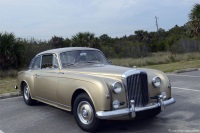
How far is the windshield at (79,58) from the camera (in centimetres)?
695

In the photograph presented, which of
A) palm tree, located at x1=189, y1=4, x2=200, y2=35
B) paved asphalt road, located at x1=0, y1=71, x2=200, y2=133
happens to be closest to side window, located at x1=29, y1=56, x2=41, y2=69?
paved asphalt road, located at x1=0, y1=71, x2=200, y2=133

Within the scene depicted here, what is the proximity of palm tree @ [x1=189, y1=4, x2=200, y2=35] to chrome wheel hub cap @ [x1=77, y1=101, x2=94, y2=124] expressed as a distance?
21.7m

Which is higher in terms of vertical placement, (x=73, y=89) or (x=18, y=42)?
(x=18, y=42)

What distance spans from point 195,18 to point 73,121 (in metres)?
21.7

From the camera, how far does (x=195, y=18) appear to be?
25.6 metres

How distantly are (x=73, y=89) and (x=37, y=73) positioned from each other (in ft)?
6.86

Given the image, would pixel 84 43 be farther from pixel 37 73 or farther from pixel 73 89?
pixel 73 89

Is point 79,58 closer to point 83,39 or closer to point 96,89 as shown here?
point 96,89

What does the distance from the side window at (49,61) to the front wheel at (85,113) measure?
61.1 inches

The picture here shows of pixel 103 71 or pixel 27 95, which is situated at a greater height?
pixel 103 71

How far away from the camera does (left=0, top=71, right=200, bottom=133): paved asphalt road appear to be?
19.0 feet

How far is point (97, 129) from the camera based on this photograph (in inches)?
218

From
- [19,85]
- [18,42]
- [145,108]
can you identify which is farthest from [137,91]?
[18,42]

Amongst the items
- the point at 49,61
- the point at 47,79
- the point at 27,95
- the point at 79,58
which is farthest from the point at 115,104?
the point at 27,95
